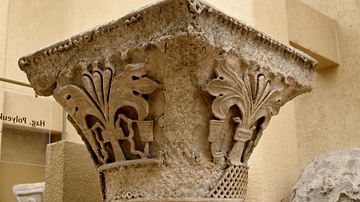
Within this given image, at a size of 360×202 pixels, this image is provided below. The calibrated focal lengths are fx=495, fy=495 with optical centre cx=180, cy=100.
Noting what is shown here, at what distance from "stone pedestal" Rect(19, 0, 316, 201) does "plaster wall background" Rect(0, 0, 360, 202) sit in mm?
699

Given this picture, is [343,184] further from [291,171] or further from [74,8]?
[74,8]

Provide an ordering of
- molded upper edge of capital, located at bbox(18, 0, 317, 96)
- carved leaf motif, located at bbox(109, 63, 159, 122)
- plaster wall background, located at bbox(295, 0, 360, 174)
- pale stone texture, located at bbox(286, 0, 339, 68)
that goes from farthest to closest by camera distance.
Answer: plaster wall background, located at bbox(295, 0, 360, 174) → pale stone texture, located at bbox(286, 0, 339, 68) → carved leaf motif, located at bbox(109, 63, 159, 122) → molded upper edge of capital, located at bbox(18, 0, 317, 96)

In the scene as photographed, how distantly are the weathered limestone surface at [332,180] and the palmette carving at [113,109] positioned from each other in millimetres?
868

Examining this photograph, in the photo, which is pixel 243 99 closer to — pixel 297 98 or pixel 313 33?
pixel 313 33

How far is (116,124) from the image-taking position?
1.60m

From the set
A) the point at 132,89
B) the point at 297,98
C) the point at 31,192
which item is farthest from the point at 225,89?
the point at 297,98

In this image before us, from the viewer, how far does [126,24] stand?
1510 mm

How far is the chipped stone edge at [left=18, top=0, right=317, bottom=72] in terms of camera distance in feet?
4.65

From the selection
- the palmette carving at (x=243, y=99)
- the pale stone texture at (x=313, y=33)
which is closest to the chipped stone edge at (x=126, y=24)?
the palmette carving at (x=243, y=99)

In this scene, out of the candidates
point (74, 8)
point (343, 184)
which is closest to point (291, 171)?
point (343, 184)

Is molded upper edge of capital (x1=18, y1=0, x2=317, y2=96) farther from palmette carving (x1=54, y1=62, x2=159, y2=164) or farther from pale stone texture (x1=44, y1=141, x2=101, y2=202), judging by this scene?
pale stone texture (x1=44, y1=141, x2=101, y2=202)

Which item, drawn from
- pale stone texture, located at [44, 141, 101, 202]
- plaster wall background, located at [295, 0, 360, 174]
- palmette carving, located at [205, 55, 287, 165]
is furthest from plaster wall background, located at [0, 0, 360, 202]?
pale stone texture, located at [44, 141, 101, 202]

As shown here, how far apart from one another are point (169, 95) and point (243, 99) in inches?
10.0

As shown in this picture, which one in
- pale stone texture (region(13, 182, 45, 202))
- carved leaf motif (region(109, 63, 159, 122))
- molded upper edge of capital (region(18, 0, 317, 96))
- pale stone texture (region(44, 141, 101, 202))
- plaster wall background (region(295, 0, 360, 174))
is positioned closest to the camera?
molded upper edge of capital (region(18, 0, 317, 96))
